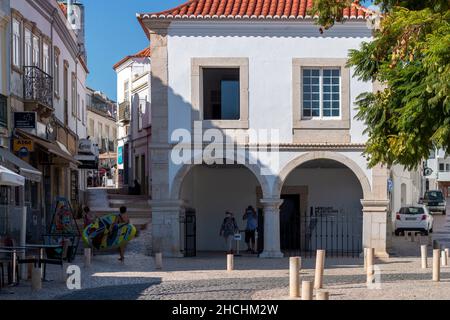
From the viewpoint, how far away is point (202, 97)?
93.6ft

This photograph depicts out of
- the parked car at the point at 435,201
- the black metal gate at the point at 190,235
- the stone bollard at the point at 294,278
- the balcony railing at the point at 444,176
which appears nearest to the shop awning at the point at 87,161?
the black metal gate at the point at 190,235

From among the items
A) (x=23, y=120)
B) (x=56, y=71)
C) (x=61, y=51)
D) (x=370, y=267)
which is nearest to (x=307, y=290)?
(x=370, y=267)

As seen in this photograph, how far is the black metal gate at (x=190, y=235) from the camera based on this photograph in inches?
1155

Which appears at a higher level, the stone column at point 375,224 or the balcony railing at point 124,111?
the balcony railing at point 124,111

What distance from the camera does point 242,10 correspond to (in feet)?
94.9

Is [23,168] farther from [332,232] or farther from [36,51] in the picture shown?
[332,232]

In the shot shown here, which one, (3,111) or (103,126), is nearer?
(3,111)

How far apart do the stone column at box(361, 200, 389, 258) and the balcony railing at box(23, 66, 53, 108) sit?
974 centimetres

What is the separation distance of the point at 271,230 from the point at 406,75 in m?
12.3

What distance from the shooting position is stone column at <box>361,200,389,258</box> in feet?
92.4

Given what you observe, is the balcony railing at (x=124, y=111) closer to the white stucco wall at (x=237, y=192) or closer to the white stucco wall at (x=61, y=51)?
the white stucco wall at (x=61, y=51)

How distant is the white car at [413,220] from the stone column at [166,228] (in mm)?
15027

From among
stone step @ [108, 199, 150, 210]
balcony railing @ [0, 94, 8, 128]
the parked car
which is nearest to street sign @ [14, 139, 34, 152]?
balcony railing @ [0, 94, 8, 128]
